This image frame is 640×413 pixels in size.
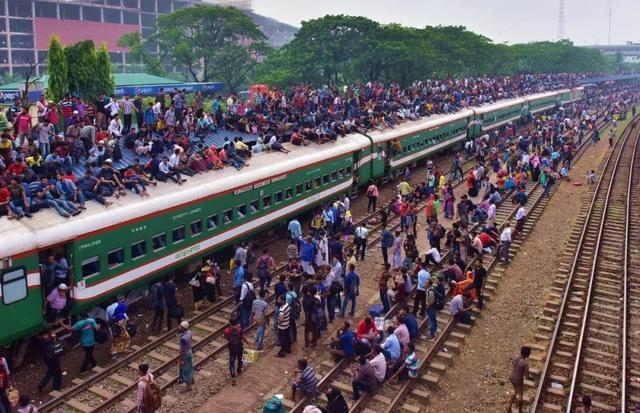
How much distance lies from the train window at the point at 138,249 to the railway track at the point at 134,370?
2167mm

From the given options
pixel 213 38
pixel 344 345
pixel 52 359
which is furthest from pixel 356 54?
pixel 52 359

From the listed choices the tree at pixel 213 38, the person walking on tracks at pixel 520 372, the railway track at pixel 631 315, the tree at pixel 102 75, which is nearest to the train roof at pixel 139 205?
the person walking on tracks at pixel 520 372

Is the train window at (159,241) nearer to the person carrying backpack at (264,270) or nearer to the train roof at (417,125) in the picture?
the person carrying backpack at (264,270)

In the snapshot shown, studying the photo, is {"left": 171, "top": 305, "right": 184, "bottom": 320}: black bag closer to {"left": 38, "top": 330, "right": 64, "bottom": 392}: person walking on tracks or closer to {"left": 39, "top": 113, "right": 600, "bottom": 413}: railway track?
{"left": 39, "top": 113, "right": 600, "bottom": 413}: railway track

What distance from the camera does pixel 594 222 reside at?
27.5 m

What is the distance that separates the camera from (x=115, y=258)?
15.5m

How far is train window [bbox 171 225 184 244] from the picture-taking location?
17453 mm

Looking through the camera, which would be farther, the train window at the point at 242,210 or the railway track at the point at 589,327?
the train window at the point at 242,210

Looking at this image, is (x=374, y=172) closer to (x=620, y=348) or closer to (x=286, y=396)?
(x=620, y=348)

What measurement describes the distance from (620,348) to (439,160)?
2849 centimetres

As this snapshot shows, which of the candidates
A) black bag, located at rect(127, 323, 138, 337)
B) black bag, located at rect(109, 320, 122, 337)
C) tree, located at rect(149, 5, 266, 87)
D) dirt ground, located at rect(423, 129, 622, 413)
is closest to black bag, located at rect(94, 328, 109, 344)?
black bag, located at rect(109, 320, 122, 337)

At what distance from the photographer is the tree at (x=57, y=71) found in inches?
1241

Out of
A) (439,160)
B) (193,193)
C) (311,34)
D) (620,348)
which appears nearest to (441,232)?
(620,348)

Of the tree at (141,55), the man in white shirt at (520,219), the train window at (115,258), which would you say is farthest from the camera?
the tree at (141,55)
